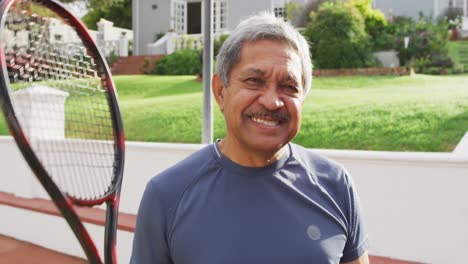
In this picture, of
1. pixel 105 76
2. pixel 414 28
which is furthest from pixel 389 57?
pixel 105 76

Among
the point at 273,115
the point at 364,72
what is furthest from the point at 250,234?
the point at 364,72

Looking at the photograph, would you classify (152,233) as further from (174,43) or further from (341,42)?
(174,43)

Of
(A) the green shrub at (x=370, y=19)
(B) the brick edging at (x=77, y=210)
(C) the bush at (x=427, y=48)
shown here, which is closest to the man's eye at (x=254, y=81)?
(B) the brick edging at (x=77, y=210)

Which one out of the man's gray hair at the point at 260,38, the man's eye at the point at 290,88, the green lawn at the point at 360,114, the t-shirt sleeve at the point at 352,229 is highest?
the man's gray hair at the point at 260,38

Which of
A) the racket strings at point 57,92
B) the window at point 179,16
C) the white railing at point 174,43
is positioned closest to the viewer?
the racket strings at point 57,92

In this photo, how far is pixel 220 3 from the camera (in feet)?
57.3

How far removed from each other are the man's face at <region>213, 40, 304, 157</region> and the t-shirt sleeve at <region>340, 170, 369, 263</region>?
0.24 meters

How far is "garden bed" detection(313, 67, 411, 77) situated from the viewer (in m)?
11.7

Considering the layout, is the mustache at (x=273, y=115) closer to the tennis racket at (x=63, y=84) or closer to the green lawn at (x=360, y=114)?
the tennis racket at (x=63, y=84)

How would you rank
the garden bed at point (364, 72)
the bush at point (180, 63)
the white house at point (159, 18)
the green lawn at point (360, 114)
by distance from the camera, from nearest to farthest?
the green lawn at point (360, 114), the garden bed at point (364, 72), the bush at point (180, 63), the white house at point (159, 18)

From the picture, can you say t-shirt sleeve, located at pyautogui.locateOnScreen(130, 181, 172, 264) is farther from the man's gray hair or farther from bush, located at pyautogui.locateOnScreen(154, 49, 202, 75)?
bush, located at pyautogui.locateOnScreen(154, 49, 202, 75)

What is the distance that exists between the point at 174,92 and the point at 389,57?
5243 mm

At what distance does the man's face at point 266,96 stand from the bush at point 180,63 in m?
12.5

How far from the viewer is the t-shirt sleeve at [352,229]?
145cm
